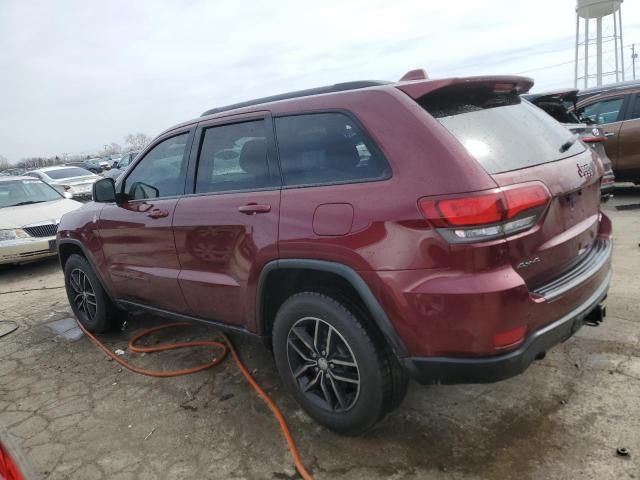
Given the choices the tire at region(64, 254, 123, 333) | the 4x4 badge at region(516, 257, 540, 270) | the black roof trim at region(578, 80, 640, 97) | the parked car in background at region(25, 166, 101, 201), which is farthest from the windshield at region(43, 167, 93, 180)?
the 4x4 badge at region(516, 257, 540, 270)

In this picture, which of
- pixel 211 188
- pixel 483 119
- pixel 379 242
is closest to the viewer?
pixel 379 242

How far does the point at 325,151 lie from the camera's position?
2.63 metres

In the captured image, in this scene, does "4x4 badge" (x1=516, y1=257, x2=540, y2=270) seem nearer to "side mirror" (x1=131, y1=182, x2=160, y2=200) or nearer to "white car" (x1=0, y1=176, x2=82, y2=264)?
"side mirror" (x1=131, y1=182, x2=160, y2=200)

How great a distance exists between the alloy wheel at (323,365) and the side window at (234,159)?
844mm

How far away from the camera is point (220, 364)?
3.74 m

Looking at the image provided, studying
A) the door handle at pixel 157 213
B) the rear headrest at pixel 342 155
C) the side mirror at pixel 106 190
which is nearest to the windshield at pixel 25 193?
the side mirror at pixel 106 190

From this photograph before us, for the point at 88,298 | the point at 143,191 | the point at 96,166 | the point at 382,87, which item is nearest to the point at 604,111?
the point at 382,87

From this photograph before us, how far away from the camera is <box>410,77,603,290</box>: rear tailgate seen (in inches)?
88.4

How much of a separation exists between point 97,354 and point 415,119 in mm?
3324

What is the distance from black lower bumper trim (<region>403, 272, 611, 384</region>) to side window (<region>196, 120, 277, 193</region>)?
127cm

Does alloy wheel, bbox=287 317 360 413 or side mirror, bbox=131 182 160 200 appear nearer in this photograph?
alloy wheel, bbox=287 317 360 413

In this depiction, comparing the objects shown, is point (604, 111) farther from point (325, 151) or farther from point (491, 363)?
point (491, 363)

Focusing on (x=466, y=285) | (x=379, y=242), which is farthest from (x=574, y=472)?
(x=379, y=242)

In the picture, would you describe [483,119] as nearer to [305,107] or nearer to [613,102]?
[305,107]
